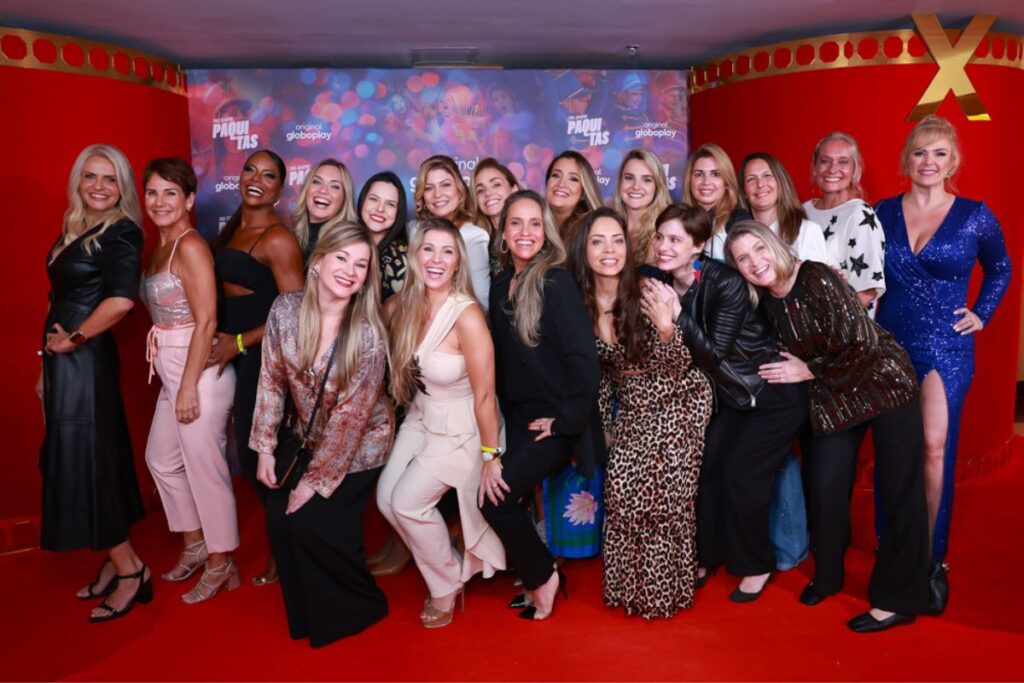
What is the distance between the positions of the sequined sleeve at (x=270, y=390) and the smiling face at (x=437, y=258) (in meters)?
0.59

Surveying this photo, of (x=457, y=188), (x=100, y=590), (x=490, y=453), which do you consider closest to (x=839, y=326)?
(x=490, y=453)

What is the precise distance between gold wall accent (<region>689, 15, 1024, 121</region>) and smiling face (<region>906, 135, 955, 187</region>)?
1.31 metres

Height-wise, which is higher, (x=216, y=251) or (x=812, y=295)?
(x=216, y=251)

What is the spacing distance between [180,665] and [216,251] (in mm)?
1905

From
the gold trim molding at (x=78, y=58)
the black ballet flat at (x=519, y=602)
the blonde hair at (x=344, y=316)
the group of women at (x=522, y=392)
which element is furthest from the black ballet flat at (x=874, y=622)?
the gold trim molding at (x=78, y=58)

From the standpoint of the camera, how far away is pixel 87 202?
11.1 ft

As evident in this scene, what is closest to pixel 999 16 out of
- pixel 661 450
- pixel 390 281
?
pixel 661 450

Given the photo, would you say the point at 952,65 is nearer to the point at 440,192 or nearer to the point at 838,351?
the point at 838,351

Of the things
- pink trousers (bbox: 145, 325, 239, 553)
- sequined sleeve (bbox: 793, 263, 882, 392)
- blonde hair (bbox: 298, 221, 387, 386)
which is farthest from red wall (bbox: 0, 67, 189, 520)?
sequined sleeve (bbox: 793, 263, 882, 392)

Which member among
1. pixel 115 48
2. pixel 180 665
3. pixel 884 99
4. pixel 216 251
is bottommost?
pixel 180 665

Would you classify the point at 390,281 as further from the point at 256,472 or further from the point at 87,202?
the point at 87,202

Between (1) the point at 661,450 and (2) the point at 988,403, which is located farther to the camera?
(2) the point at 988,403

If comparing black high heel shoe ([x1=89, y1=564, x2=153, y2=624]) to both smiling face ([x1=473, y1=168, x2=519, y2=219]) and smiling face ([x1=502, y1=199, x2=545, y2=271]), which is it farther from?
smiling face ([x1=473, y1=168, x2=519, y2=219])

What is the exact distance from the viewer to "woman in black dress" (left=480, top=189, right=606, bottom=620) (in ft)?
10.1
